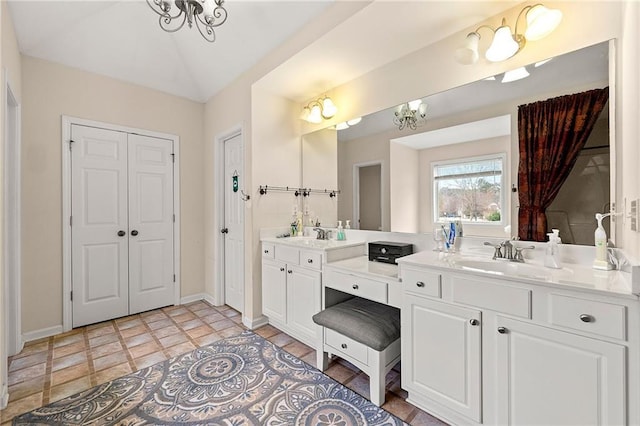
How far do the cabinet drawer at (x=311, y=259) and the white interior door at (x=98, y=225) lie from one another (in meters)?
2.18

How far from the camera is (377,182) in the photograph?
2.54 meters

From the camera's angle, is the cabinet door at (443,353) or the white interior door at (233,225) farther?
the white interior door at (233,225)

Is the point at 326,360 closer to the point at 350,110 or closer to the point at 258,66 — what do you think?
the point at 350,110

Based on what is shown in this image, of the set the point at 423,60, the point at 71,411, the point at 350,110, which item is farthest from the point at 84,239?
the point at 423,60

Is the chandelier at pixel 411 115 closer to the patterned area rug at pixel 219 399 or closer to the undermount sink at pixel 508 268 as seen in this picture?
the undermount sink at pixel 508 268

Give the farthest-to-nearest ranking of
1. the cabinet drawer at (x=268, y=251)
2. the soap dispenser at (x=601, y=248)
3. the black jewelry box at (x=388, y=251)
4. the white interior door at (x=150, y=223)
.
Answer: the white interior door at (x=150, y=223) → the cabinet drawer at (x=268, y=251) → the black jewelry box at (x=388, y=251) → the soap dispenser at (x=601, y=248)

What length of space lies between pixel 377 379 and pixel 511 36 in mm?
2205

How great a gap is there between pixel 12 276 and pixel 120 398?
5.06 ft

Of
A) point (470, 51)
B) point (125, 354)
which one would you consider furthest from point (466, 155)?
point (125, 354)

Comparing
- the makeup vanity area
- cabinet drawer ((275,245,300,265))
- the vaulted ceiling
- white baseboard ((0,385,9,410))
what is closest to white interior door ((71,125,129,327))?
the vaulted ceiling

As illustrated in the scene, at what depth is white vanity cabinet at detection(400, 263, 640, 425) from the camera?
1057mm

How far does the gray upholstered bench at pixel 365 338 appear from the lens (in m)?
1.67

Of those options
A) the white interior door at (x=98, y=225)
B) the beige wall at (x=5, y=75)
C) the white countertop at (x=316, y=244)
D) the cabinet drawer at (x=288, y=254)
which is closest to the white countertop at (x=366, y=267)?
the white countertop at (x=316, y=244)

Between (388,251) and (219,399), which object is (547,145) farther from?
(219,399)
